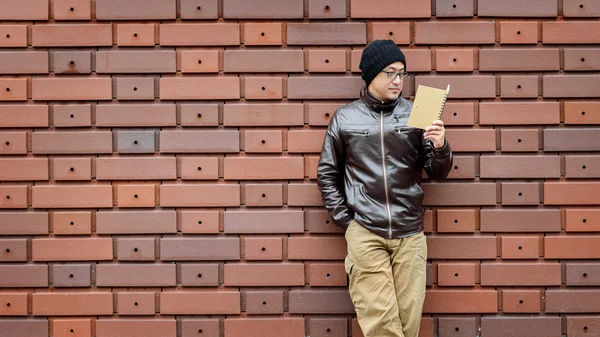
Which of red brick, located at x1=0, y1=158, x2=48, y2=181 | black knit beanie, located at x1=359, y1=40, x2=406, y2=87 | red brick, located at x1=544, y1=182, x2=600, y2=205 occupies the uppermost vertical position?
black knit beanie, located at x1=359, y1=40, x2=406, y2=87

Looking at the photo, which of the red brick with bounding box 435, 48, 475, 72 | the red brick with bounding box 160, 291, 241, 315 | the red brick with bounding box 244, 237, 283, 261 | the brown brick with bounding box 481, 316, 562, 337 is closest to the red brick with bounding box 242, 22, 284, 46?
the red brick with bounding box 435, 48, 475, 72

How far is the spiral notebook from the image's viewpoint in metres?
3.69

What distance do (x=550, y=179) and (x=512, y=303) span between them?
878mm

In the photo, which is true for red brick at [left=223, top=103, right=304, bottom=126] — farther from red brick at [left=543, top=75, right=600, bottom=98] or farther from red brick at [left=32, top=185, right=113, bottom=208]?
red brick at [left=543, top=75, right=600, bottom=98]

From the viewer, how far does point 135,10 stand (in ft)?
14.0

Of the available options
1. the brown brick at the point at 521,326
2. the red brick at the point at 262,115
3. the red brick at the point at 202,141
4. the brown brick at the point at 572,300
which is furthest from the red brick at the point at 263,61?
the brown brick at the point at 572,300

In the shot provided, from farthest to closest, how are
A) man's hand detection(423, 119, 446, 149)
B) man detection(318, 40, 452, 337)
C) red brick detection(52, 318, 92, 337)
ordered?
1. red brick detection(52, 318, 92, 337)
2. man detection(318, 40, 452, 337)
3. man's hand detection(423, 119, 446, 149)

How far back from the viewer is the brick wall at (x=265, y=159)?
4246mm

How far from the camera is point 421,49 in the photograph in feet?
13.9

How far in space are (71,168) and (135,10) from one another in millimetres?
1152

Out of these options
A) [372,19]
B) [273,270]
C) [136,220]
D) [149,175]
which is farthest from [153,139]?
[372,19]

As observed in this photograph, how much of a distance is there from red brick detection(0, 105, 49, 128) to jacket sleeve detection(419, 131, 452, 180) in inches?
99.1

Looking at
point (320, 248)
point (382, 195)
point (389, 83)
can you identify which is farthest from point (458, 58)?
point (320, 248)

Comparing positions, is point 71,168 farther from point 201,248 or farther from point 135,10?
point 135,10
